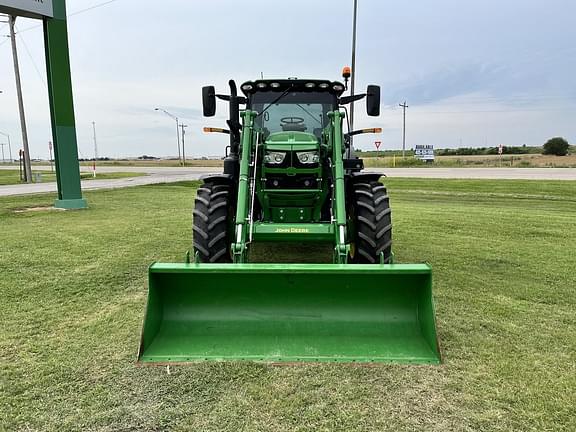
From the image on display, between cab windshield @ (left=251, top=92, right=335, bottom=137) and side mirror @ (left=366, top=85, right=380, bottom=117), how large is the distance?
52cm

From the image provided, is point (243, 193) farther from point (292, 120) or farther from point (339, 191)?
point (292, 120)

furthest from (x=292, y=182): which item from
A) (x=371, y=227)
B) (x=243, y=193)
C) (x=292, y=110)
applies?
(x=292, y=110)

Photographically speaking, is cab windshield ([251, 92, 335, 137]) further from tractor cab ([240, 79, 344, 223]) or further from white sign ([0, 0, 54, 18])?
white sign ([0, 0, 54, 18])

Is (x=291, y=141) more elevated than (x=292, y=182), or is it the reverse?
(x=291, y=141)

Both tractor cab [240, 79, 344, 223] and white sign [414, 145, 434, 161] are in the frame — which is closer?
tractor cab [240, 79, 344, 223]

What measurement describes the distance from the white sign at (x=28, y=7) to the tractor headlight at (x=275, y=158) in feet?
29.8

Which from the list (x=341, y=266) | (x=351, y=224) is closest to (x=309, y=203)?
(x=351, y=224)

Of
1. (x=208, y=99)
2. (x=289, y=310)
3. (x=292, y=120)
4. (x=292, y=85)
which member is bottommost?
(x=289, y=310)

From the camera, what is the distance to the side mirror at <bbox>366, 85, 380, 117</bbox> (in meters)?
5.24

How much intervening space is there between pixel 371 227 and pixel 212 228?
165 cm

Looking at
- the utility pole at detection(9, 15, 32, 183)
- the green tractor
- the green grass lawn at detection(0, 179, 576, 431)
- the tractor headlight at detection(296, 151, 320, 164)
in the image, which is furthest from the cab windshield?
the utility pole at detection(9, 15, 32, 183)

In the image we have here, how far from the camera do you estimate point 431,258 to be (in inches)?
248

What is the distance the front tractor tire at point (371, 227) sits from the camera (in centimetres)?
459

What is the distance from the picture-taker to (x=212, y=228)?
4574mm
